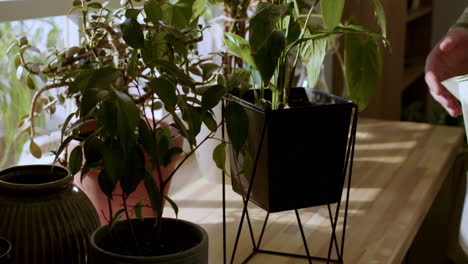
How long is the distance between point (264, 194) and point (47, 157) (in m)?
0.66

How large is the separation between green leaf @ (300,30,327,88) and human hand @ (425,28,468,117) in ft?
1.59

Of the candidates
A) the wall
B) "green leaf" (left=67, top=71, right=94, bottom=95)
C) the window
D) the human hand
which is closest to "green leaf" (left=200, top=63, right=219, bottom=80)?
"green leaf" (left=67, top=71, right=94, bottom=95)

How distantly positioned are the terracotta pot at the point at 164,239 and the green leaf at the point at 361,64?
0.36 meters

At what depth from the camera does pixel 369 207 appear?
1498 mm

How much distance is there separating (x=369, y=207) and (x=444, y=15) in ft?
8.59

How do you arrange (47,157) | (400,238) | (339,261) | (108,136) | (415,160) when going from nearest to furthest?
(108,136), (339,261), (400,238), (47,157), (415,160)

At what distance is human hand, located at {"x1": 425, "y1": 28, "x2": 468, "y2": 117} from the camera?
5.13ft

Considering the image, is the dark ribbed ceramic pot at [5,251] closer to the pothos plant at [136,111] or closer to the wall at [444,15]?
the pothos plant at [136,111]

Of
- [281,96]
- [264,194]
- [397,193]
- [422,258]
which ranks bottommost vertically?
[422,258]

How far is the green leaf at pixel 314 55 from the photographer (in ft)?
→ 3.78

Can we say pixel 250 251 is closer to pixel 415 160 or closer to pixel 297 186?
pixel 297 186

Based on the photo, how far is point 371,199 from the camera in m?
1.55

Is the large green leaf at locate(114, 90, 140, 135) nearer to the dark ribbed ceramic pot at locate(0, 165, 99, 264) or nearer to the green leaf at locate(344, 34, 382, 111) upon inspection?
the dark ribbed ceramic pot at locate(0, 165, 99, 264)

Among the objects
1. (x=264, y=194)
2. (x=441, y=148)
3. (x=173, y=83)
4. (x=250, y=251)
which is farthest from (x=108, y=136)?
(x=441, y=148)
